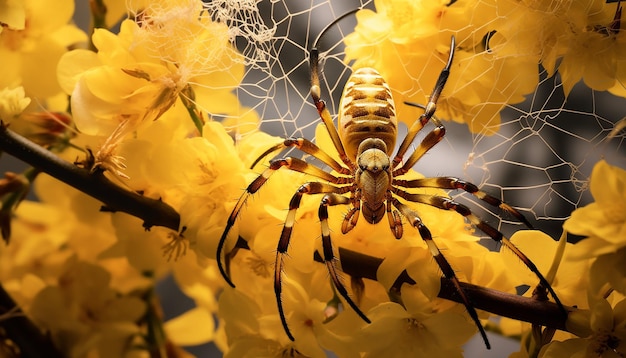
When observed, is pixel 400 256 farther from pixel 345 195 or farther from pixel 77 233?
pixel 77 233

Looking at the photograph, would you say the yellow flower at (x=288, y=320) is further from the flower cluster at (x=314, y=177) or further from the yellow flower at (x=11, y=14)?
the yellow flower at (x=11, y=14)

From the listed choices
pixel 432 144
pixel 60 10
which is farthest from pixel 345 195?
pixel 60 10

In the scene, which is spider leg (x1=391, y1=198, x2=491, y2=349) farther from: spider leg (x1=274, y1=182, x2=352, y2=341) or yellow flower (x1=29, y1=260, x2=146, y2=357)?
yellow flower (x1=29, y1=260, x2=146, y2=357)

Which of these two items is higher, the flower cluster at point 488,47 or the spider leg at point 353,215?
the flower cluster at point 488,47

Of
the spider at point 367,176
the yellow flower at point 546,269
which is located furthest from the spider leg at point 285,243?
the yellow flower at point 546,269

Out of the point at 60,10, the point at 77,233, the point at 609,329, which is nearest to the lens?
the point at 609,329
